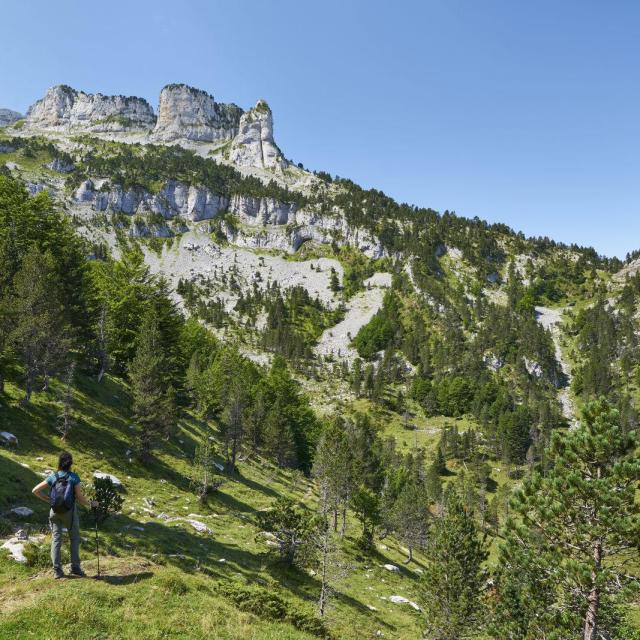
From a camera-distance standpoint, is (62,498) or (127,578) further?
(127,578)

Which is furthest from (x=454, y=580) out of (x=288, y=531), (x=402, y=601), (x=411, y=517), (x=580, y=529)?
(x=411, y=517)

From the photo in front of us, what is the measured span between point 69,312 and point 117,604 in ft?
99.4

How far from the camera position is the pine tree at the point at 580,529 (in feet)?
42.4

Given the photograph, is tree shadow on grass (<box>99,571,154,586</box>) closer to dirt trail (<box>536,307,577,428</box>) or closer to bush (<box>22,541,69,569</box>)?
bush (<box>22,541,69,569</box>)

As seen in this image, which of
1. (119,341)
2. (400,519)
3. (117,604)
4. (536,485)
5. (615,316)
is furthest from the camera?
(615,316)

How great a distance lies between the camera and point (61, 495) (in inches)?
419

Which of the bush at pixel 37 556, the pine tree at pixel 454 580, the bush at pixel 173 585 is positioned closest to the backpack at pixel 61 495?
the bush at pixel 37 556

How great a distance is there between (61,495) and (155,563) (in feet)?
25.0

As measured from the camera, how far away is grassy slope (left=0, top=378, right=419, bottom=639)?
34.6 ft

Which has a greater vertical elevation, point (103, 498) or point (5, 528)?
point (103, 498)

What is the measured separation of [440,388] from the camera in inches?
5517

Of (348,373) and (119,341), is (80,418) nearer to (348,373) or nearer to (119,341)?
(119,341)

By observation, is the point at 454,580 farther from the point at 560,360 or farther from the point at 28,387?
the point at 560,360

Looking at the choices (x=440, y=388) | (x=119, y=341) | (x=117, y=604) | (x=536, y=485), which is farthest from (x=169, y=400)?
(x=440, y=388)
